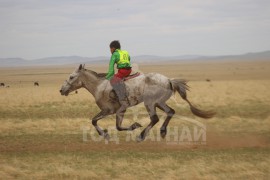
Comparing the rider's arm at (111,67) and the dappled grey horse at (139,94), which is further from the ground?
the rider's arm at (111,67)

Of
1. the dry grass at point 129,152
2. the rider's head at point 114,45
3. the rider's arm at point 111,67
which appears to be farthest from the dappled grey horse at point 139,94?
the rider's head at point 114,45

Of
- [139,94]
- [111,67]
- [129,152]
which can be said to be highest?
[111,67]

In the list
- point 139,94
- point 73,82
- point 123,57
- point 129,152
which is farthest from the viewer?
point 73,82

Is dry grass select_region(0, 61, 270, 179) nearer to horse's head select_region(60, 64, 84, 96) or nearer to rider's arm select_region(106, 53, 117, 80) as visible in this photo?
horse's head select_region(60, 64, 84, 96)

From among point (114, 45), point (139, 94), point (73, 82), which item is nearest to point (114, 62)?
point (114, 45)

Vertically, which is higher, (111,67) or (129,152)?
(111,67)

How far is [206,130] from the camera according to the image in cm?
1456

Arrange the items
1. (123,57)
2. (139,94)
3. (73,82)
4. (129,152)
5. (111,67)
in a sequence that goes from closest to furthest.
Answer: (129,152)
(111,67)
(123,57)
(139,94)
(73,82)

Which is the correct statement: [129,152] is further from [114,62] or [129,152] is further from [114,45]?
[114,45]

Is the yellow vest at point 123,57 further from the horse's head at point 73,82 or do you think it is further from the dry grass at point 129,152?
the dry grass at point 129,152

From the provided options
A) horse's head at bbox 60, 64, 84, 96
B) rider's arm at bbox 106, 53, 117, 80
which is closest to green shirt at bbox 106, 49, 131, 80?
rider's arm at bbox 106, 53, 117, 80

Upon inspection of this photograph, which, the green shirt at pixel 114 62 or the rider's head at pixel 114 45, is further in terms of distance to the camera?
the rider's head at pixel 114 45

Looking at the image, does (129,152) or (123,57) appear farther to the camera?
(123,57)

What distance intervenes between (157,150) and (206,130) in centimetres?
398
